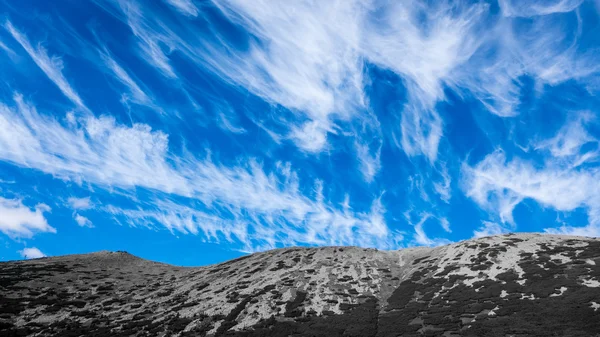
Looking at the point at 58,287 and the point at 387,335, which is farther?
the point at 58,287

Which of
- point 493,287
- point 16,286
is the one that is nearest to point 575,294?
point 493,287

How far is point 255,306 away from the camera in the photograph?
172 ft

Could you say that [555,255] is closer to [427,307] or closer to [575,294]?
[575,294]

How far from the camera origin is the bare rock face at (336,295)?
40844mm

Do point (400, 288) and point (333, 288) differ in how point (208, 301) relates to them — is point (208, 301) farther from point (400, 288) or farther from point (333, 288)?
point (400, 288)

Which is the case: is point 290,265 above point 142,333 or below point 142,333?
above

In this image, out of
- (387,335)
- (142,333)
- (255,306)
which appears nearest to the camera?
(387,335)

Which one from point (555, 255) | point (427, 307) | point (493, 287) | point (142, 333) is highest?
point (555, 255)

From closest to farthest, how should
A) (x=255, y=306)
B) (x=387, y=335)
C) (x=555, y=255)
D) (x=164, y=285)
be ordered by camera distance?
(x=387, y=335), (x=255, y=306), (x=555, y=255), (x=164, y=285)

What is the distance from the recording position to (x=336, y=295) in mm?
55906

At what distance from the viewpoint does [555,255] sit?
57.2m

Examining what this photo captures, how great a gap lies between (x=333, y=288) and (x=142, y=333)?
1158 inches

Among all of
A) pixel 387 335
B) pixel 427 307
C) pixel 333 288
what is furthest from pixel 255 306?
pixel 427 307

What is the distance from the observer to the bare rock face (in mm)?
40844
